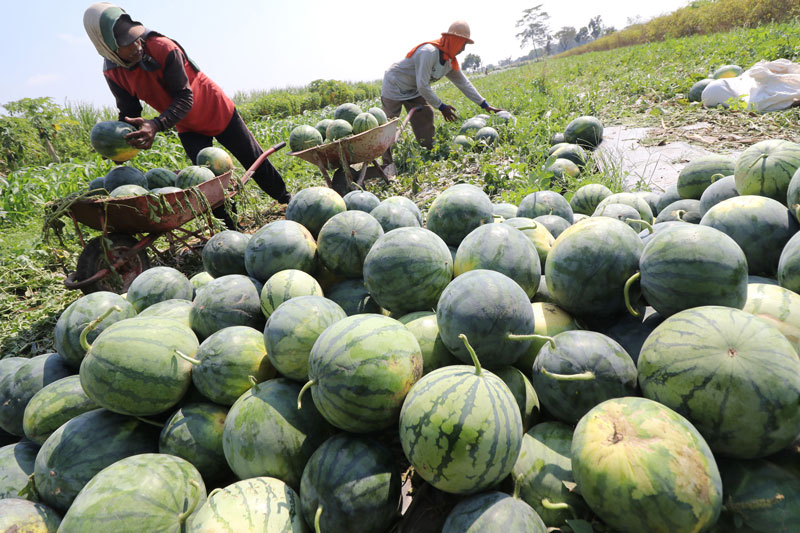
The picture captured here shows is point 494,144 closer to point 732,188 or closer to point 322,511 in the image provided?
point 732,188

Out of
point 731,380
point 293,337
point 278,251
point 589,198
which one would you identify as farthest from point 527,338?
point 589,198

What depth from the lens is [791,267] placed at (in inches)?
65.5

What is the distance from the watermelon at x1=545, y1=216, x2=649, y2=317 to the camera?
1.79m

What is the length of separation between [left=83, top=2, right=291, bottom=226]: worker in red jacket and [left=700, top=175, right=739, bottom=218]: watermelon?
5.55 m

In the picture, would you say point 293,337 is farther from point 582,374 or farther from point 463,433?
point 582,374

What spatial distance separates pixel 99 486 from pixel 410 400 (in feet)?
4.02

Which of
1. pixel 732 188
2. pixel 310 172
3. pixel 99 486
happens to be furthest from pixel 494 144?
pixel 99 486

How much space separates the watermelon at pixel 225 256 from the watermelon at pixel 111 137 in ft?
9.48

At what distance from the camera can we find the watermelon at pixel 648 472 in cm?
109

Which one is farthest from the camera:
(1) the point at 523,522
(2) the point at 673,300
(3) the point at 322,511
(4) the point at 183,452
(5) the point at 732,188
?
(5) the point at 732,188

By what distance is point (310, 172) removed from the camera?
961cm

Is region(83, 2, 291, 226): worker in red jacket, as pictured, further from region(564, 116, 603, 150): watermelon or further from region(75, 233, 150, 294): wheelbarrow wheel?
region(564, 116, 603, 150): watermelon

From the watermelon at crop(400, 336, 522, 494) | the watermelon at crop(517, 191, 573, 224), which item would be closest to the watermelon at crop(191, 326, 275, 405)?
the watermelon at crop(400, 336, 522, 494)

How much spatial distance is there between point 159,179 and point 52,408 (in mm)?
3837
